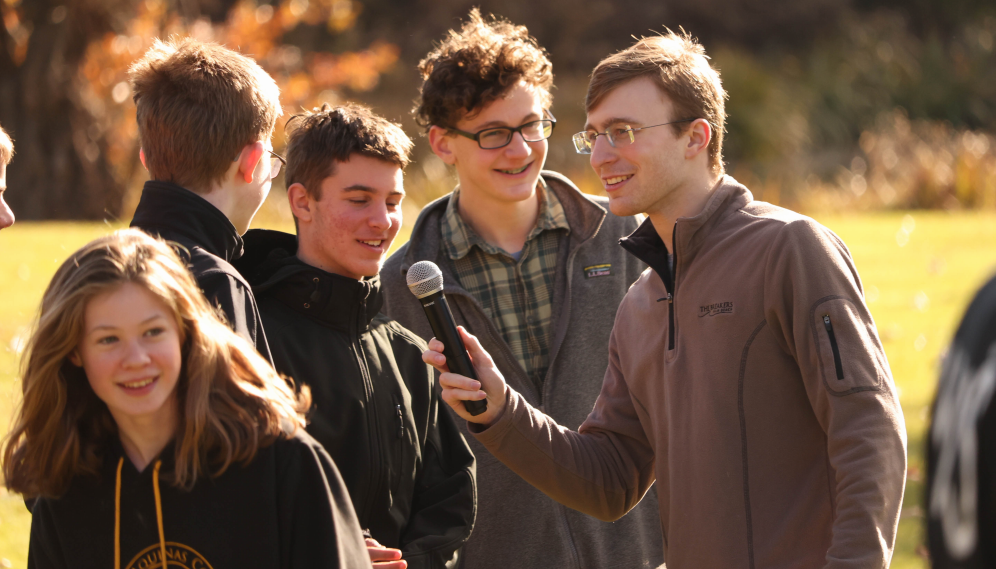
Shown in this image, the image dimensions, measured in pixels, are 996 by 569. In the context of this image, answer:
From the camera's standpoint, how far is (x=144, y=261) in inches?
90.3

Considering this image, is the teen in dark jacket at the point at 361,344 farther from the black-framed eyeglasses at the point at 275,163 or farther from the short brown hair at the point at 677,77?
the short brown hair at the point at 677,77

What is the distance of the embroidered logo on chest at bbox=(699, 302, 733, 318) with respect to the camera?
2.76 meters

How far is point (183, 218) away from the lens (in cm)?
268

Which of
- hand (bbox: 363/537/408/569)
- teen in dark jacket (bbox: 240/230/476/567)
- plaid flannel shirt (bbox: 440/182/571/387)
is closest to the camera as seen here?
hand (bbox: 363/537/408/569)

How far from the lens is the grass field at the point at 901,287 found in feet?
19.7

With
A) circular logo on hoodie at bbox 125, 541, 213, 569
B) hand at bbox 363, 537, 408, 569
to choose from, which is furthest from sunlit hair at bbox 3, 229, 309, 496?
hand at bbox 363, 537, 408, 569

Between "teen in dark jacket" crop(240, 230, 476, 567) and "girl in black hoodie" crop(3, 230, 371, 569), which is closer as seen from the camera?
"girl in black hoodie" crop(3, 230, 371, 569)

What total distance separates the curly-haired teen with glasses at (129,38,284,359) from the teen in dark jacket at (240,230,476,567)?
0.33 metres

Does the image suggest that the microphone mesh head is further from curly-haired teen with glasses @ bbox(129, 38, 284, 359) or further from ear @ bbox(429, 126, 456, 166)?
ear @ bbox(429, 126, 456, 166)

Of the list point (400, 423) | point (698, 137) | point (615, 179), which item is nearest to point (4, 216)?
point (400, 423)

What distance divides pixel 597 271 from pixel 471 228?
58 cm

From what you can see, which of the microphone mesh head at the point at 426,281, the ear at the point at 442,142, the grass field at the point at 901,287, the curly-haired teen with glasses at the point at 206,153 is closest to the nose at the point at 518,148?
the ear at the point at 442,142

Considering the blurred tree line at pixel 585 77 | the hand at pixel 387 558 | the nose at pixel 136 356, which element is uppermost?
the blurred tree line at pixel 585 77

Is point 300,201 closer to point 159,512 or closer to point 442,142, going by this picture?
point 442,142
